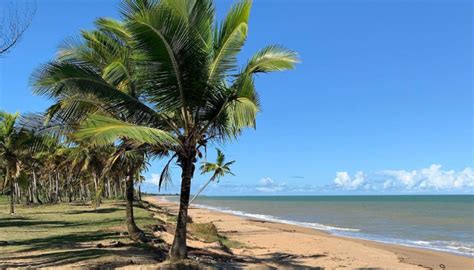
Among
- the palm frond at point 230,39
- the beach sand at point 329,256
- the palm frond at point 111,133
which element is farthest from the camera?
the beach sand at point 329,256

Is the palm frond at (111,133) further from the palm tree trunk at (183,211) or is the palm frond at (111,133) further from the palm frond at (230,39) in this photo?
the palm frond at (230,39)

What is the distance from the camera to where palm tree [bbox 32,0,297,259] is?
8.73m

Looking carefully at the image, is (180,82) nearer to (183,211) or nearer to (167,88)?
(167,88)

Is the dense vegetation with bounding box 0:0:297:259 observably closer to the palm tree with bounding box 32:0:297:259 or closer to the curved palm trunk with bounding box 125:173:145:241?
the palm tree with bounding box 32:0:297:259

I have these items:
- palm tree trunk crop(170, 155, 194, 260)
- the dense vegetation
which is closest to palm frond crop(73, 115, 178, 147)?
the dense vegetation

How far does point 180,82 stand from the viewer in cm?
920

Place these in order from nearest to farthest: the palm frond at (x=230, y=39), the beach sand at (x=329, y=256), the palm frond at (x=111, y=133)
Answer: the palm frond at (x=111, y=133) < the palm frond at (x=230, y=39) < the beach sand at (x=329, y=256)

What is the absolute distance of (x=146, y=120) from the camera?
10055mm

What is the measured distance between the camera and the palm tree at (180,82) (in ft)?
28.6

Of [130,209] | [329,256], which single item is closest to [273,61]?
[130,209]

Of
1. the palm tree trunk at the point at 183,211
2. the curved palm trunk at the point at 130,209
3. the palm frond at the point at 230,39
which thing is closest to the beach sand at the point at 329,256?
the curved palm trunk at the point at 130,209

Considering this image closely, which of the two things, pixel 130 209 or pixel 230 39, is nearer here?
pixel 230 39

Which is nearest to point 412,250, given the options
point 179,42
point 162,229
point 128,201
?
point 162,229

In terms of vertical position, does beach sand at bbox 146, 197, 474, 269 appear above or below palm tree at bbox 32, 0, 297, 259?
below
